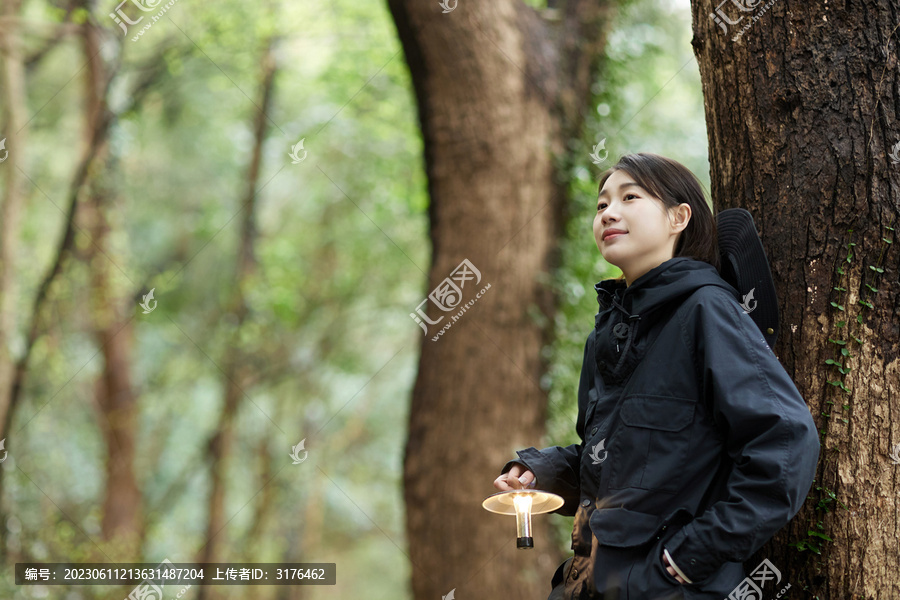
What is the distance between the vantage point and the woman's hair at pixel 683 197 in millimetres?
2020

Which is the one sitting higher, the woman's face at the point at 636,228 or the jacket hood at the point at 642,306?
the woman's face at the point at 636,228

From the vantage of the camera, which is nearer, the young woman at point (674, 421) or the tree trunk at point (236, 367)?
the young woman at point (674, 421)

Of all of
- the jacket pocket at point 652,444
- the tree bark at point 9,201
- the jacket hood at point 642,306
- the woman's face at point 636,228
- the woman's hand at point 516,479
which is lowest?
the woman's hand at point 516,479

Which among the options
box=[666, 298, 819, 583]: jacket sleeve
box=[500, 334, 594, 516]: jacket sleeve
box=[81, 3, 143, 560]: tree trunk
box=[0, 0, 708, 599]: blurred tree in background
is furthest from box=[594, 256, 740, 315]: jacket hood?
box=[81, 3, 143, 560]: tree trunk

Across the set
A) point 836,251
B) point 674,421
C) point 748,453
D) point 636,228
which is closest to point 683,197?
point 636,228

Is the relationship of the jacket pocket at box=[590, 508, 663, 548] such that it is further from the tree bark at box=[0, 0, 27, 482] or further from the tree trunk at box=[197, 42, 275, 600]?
the tree trunk at box=[197, 42, 275, 600]

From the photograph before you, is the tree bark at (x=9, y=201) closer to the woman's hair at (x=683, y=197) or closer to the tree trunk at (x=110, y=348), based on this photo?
the tree trunk at (x=110, y=348)

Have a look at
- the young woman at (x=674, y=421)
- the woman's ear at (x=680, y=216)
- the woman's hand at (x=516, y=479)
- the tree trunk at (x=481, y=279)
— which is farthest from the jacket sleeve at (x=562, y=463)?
the tree trunk at (x=481, y=279)

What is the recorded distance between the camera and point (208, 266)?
1275 centimetres

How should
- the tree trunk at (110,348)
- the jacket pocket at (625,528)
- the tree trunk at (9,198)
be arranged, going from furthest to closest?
the tree trunk at (110,348), the tree trunk at (9,198), the jacket pocket at (625,528)

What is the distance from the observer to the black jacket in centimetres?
161

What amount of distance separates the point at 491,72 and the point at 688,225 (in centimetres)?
354

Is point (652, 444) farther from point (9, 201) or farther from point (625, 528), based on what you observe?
point (9, 201)

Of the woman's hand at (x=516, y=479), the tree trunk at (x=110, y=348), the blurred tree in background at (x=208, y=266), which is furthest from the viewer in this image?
the tree trunk at (x=110, y=348)
